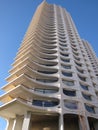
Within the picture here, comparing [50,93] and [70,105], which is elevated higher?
[50,93]

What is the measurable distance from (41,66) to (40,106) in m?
9.65

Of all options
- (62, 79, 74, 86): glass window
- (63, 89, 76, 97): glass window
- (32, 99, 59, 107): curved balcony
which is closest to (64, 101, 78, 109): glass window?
(32, 99, 59, 107): curved balcony

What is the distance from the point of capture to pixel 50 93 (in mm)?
29531

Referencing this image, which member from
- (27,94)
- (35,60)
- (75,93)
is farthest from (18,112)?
(35,60)

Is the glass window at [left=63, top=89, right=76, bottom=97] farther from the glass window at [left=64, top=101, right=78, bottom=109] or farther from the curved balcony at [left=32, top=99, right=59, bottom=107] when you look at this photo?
the curved balcony at [left=32, top=99, right=59, bottom=107]

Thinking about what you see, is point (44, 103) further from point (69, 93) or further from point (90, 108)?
point (90, 108)

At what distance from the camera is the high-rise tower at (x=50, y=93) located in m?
25.6

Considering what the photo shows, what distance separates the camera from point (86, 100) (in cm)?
2959

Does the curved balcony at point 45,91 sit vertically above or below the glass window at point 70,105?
above

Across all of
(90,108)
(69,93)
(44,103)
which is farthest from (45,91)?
(90,108)

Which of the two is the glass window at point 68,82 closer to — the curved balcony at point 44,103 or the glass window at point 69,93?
the glass window at point 69,93

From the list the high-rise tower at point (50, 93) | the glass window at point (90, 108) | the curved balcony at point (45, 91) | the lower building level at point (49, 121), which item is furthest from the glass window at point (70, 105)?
the curved balcony at point (45, 91)

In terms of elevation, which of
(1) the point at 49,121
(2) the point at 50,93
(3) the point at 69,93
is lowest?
(1) the point at 49,121

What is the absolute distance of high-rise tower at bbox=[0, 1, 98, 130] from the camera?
25.6 metres
